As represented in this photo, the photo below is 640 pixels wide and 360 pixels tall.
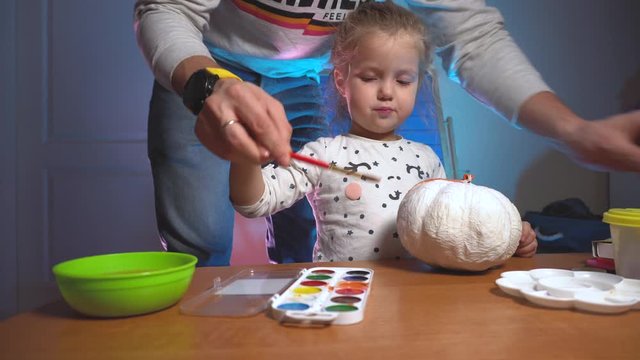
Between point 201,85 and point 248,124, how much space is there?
0.14 m

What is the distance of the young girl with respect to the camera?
106 centimetres

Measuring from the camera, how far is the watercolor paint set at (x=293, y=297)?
52 centimetres

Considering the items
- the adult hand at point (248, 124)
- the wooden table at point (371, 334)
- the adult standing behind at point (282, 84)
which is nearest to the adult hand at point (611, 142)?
the adult standing behind at point (282, 84)

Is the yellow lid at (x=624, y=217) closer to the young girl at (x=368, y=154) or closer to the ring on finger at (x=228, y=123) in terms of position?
the young girl at (x=368, y=154)

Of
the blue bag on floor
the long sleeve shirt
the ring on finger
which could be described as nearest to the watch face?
→ the ring on finger

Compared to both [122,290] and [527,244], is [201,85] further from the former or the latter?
[527,244]

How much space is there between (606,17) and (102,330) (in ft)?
9.59

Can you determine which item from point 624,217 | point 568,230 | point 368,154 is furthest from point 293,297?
point 568,230

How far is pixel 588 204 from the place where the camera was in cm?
273

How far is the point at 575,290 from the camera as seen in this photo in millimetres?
586

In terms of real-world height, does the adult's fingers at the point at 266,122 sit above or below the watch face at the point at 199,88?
below

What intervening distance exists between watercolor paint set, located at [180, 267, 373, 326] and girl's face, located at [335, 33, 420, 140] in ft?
1.50

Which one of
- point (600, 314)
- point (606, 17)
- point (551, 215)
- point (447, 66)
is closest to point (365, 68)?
point (447, 66)

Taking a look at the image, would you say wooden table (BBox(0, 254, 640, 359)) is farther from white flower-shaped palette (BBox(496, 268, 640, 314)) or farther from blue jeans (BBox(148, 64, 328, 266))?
blue jeans (BBox(148, 64, 328, 266))
